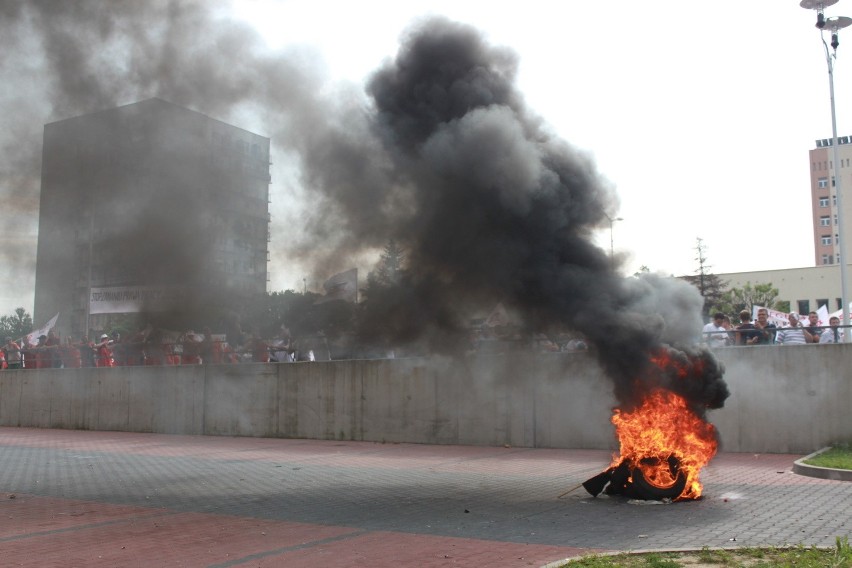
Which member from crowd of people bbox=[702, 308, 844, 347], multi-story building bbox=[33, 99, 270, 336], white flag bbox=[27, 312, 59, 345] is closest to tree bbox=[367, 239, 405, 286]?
multi-story building bbox=[33, 99, 270, 336]

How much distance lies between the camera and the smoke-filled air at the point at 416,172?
9.49 m

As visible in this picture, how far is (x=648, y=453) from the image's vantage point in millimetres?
8594

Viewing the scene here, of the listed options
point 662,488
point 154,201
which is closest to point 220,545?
point 662,488

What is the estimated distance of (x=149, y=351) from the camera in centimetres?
1973

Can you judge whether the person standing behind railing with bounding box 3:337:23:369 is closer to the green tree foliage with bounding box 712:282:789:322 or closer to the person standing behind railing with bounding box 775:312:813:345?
the person standing behind railing with bounding box 775:312:813:345

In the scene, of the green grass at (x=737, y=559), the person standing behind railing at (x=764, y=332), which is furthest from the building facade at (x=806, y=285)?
the green grass at (x=737, y=559)

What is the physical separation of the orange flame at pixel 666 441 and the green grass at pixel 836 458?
2.87 metres

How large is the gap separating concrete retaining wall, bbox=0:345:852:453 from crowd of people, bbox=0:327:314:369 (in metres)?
0.32

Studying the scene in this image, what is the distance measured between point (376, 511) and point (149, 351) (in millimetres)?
13108

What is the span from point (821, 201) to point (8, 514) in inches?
3922

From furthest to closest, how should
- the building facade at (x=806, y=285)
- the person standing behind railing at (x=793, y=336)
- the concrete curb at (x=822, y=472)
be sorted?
the building facade at (x=806, y=285) → the person standing behind railing at (x=793, y=336) → the concrete curb at (x=822, y=472)

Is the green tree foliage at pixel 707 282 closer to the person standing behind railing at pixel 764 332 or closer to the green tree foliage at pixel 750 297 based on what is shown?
the green tree foliage at pixel 750 297

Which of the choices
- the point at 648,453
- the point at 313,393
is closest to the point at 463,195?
the point at 648,453

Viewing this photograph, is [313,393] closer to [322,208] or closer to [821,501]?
[322,208]
